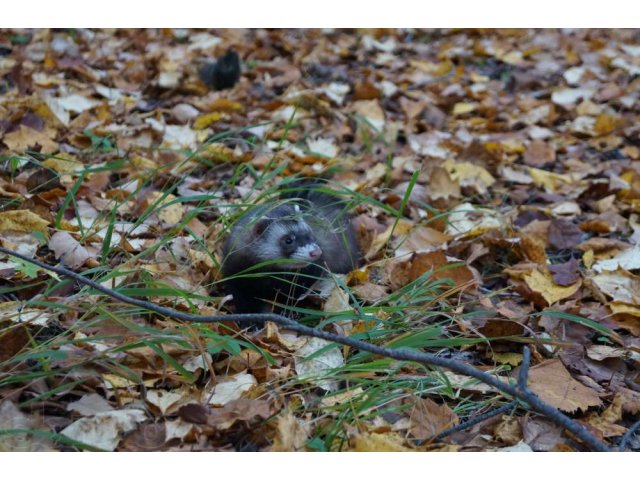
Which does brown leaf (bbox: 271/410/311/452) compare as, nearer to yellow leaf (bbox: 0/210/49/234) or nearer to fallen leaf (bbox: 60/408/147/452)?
fallen leaf (bbox: 60/408/147/452)

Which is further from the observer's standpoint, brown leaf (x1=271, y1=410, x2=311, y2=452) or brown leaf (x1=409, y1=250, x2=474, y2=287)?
brown leaf (x1=409, y1=250, x2=474, y2=287)

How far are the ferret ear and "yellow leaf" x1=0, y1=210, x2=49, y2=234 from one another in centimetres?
97

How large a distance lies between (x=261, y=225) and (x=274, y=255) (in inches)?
6.5

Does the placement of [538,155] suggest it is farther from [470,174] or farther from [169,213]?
[169,213]

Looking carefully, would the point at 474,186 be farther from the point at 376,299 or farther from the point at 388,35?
the point at 388,35

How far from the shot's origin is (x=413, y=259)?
3271 mm

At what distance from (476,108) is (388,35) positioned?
193 cm

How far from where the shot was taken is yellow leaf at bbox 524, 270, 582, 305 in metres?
3.10

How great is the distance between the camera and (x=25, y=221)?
3051 millimetres

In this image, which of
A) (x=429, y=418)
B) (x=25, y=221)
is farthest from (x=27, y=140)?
(x=429, y=418)

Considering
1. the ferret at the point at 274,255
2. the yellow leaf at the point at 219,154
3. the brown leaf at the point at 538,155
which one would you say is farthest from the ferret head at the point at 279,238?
the brown leaf at the point at 538,155

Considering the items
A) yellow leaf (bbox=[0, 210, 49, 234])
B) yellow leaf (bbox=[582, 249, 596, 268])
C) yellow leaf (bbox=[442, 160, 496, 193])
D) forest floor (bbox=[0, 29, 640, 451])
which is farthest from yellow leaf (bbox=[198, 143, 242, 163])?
yellow leaf (bbox=[582, 249, 596, 268])

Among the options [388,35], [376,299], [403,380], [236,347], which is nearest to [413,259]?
[376,299]

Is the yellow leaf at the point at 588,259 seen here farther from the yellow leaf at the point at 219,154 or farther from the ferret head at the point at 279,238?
the yellow leaf at the point at 219,154
